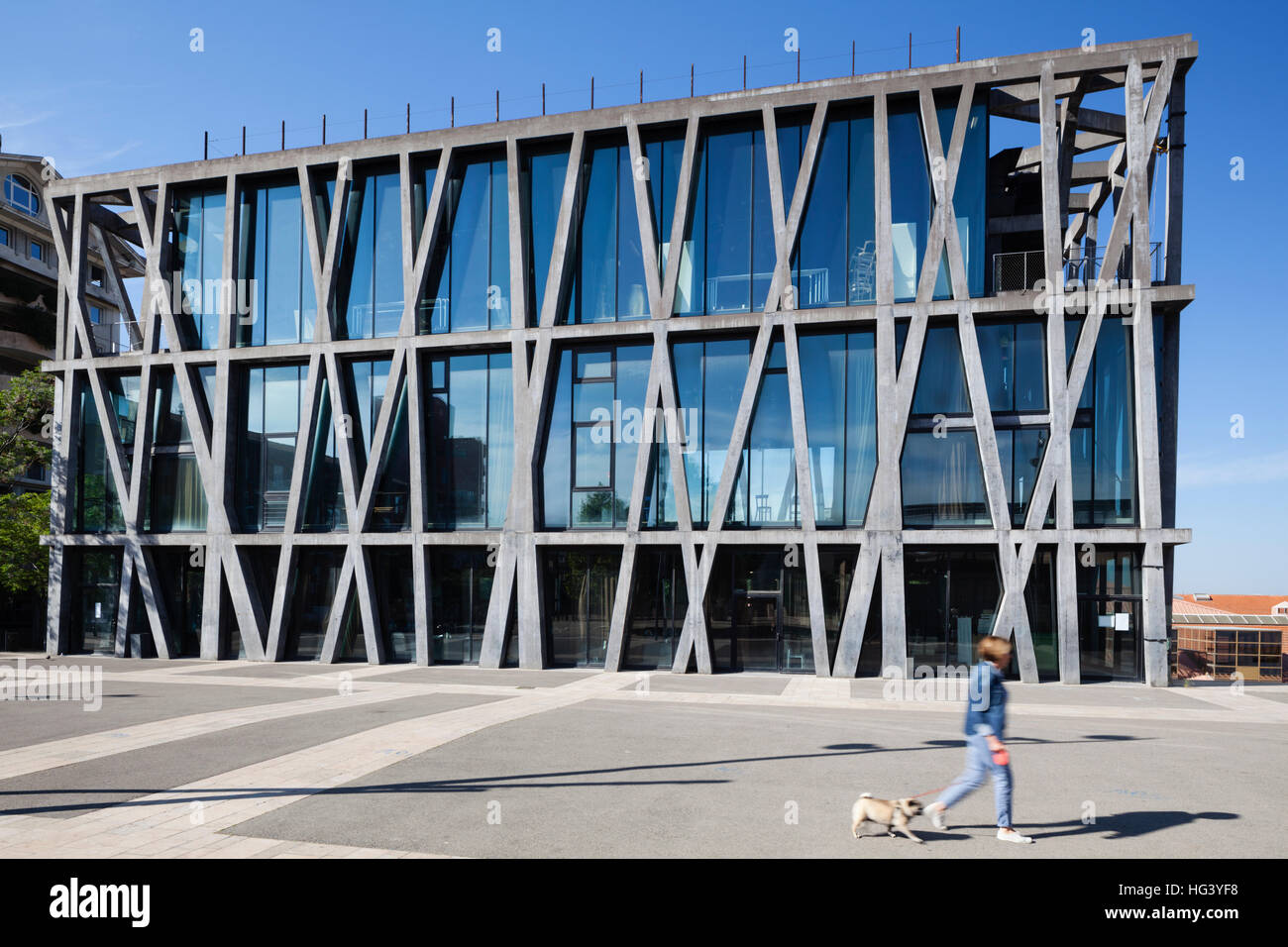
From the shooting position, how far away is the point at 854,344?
2378cm

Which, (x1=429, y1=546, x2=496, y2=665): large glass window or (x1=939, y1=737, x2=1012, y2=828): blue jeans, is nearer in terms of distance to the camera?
(x1=939, y1=737, x2=1012, y2=828): blue jeans

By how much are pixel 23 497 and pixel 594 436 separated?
78.4ft

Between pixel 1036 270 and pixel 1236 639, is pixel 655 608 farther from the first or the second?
pixel 1236 639

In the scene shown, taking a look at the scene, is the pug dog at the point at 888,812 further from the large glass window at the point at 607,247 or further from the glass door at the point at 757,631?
the large glass window at the point at 607,247

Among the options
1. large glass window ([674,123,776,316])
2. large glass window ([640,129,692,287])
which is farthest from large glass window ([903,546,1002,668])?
large glass window ([640,129,692,287])

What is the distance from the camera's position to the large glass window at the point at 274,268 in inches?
1091

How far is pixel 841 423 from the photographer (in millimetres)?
23609

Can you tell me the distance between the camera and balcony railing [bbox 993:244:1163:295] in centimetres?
2322

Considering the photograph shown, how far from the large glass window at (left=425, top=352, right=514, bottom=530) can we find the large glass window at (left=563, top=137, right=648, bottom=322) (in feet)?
10.3

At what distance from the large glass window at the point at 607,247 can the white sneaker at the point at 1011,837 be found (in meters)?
19.0
